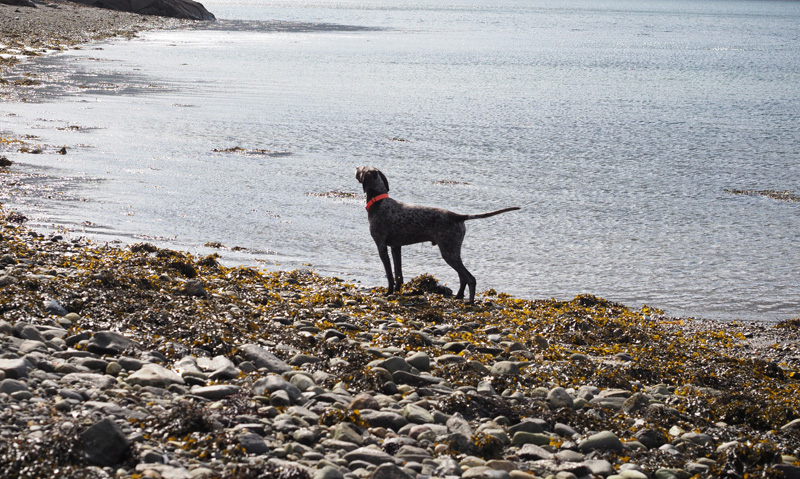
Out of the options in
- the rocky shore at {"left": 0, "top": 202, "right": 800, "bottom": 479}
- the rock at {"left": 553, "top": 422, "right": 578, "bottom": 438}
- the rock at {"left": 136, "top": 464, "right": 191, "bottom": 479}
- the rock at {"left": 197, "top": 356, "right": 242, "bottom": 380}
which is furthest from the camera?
the rock at {"left": 197, "top": 356, "right": 242, "bottom": 380}

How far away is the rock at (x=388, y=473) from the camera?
459 cm

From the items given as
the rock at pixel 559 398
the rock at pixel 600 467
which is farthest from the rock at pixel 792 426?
the rock at pixel 600 467

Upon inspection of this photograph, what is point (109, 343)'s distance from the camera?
248 inches

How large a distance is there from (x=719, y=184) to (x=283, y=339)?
589 inches

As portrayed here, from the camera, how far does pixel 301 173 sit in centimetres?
1816

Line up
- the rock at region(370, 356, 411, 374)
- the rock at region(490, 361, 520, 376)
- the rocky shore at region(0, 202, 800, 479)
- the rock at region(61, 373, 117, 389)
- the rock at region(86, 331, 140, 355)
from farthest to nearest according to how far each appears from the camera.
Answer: the rock at region(490, 361, 520, 376) → the rock at region(370, 356, 411, 374) → the rock at region(86, 331, 140, 355) → the rock at region(61, 373, 117, 389) → the rocky shore at region(0, 202, 800, 479)

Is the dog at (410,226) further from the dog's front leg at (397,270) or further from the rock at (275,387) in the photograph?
the rock at (275,387)

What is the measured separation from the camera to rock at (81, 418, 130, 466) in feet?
14.3

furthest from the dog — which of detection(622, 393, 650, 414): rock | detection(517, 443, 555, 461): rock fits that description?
detection(517, 443, 555, 461): rock

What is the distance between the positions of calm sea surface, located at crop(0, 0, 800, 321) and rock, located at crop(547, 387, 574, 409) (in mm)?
4651

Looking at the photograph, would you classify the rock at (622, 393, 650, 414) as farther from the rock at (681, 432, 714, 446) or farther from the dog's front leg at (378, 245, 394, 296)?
the dog's front leg at (378, 245, 394, 296)

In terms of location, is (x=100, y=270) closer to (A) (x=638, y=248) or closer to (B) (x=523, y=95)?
(A) (x=638, y=248)

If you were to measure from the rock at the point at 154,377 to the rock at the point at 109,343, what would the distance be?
1.61 ft

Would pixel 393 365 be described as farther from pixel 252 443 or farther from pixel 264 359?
pixel 252 443
